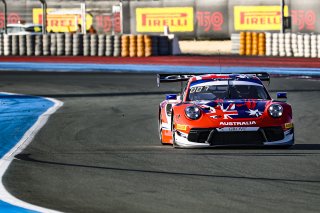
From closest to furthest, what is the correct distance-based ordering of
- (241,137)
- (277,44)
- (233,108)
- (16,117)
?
(241,137) → (233,108) → (16,117) → (277,44)

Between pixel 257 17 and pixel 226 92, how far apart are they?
33064 millimetres

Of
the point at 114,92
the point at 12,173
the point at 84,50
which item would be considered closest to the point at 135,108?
the point at 114,92

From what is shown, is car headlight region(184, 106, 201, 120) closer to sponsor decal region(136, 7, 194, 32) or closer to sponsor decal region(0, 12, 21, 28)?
sponsor decal region(136, 7, 194, 32)

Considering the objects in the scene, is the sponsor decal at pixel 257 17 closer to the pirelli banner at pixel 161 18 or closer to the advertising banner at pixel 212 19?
the advertising banner at pixel 212 19

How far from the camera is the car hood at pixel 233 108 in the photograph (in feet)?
42.2

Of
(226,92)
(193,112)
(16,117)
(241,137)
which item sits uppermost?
(226,92)

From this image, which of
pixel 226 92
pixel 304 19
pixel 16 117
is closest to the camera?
pixel 226 92

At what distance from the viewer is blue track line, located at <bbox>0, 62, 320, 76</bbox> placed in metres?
32.5

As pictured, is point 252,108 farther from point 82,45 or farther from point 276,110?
point 82,45

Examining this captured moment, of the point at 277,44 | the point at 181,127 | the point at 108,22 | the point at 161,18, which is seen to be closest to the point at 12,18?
the point at 108,22

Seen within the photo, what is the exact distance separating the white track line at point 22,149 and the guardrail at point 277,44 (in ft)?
60.4

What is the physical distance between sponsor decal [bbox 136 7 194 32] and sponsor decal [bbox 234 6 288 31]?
2427 millimetres

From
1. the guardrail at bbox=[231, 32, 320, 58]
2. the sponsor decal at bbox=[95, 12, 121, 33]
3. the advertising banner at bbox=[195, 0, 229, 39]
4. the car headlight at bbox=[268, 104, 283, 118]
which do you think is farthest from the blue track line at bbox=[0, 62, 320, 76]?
the car headlight at bbox=[268, 104, 283, 118]

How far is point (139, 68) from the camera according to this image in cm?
3453
